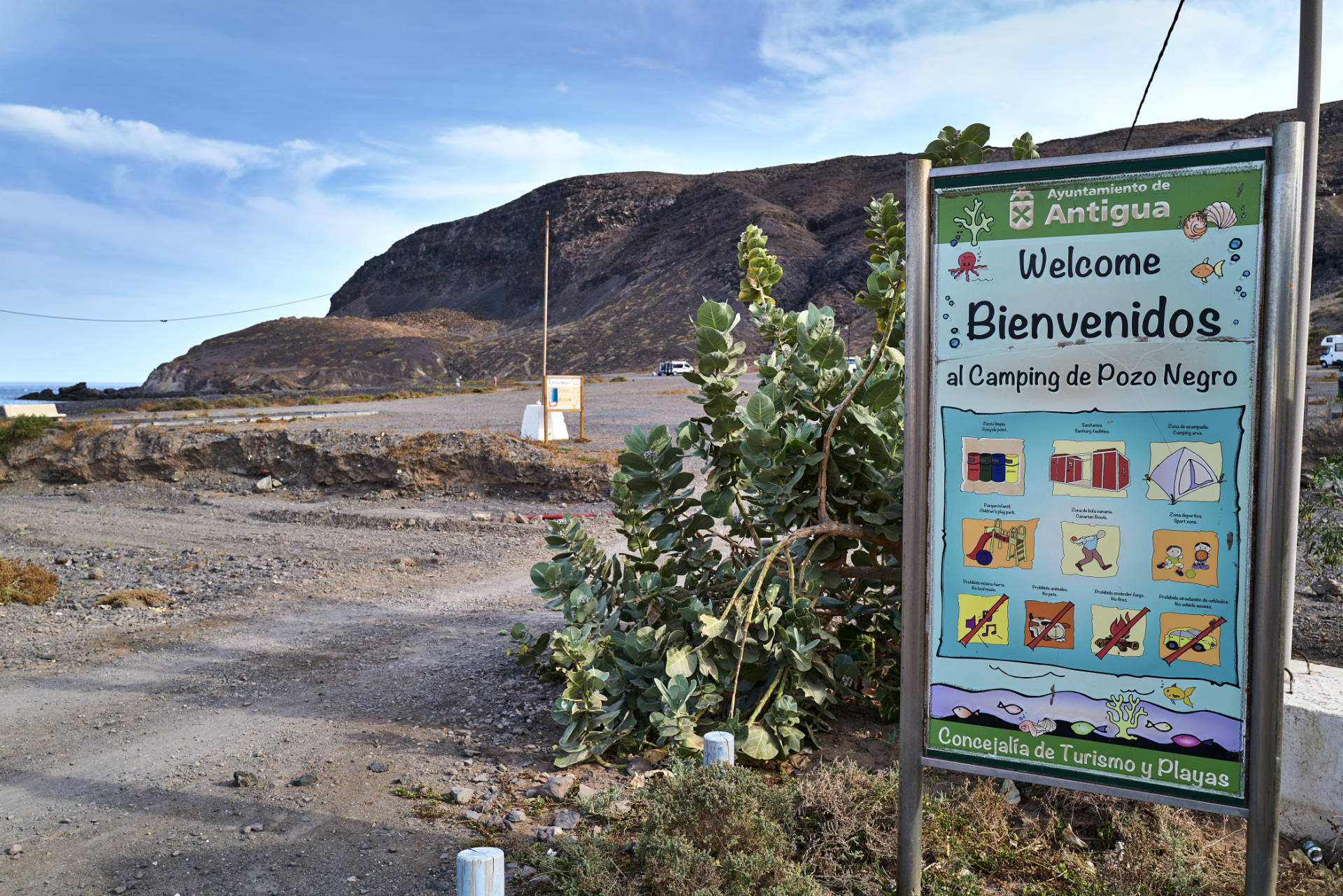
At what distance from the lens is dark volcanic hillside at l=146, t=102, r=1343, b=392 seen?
78625mm

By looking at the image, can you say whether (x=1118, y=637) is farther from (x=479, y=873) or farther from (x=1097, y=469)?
(x=479, y=873)

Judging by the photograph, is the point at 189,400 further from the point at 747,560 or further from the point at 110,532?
the point at 747,560

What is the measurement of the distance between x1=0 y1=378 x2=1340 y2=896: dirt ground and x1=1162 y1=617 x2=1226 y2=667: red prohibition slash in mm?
1456

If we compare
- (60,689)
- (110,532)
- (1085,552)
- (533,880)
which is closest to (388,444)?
(110,532)

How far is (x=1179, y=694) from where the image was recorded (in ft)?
6.95

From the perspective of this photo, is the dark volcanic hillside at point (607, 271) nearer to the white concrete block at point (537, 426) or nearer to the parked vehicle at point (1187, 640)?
the white concrete block at point (537, 426)

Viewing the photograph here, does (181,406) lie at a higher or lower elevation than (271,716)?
higher

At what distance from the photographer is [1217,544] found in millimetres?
2070

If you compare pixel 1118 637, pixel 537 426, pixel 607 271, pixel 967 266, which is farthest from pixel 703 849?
pixel 607 271

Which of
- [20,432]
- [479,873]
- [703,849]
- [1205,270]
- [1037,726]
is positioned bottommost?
[703,849]

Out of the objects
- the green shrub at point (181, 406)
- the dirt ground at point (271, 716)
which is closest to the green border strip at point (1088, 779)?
the dirt ground at point (271, 716)

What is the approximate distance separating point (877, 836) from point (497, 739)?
1.76 metres

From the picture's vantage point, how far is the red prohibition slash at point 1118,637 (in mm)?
2146

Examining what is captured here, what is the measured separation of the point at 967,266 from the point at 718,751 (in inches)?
60.7
